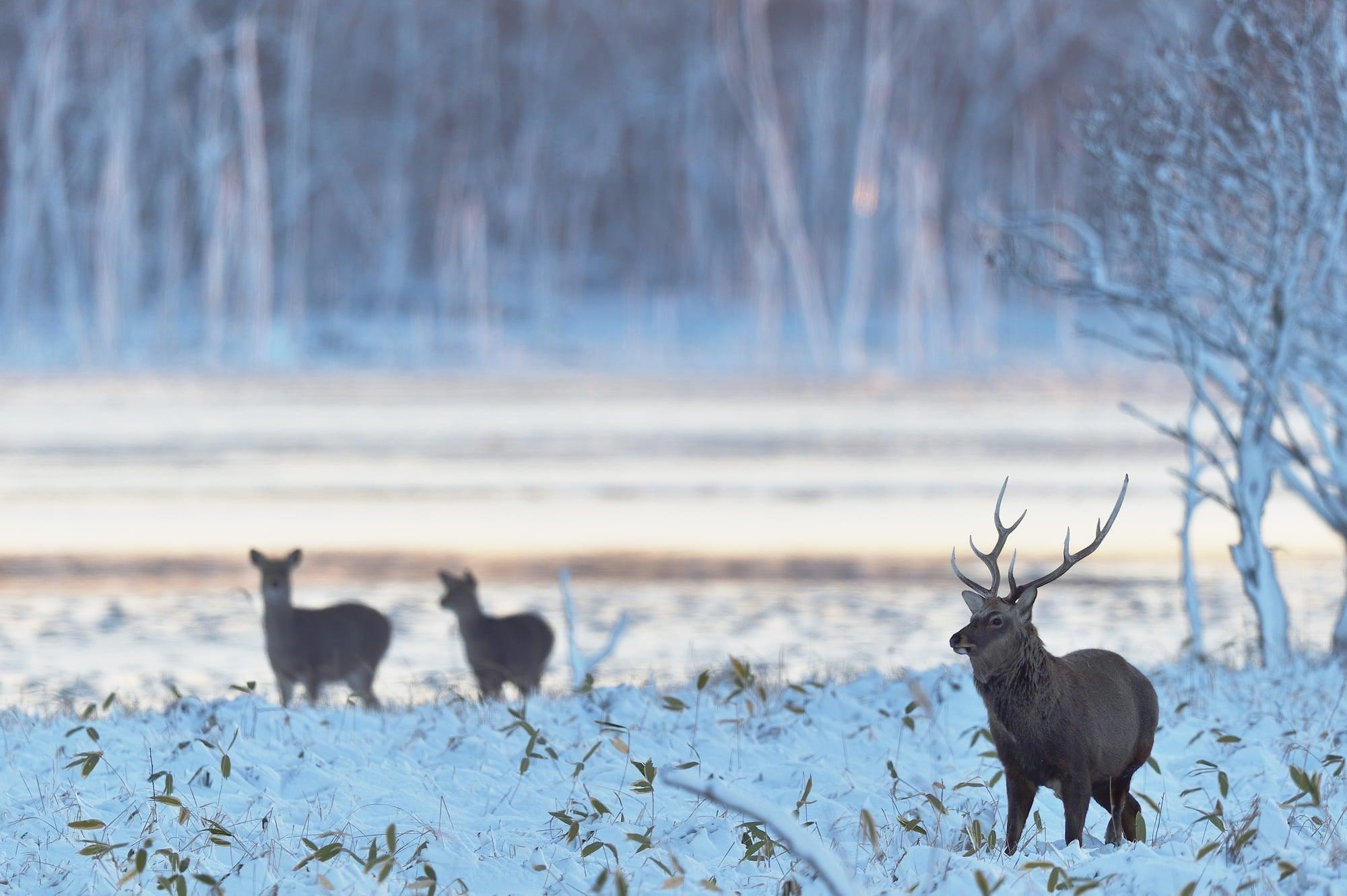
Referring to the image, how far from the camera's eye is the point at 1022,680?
6227 millimetres

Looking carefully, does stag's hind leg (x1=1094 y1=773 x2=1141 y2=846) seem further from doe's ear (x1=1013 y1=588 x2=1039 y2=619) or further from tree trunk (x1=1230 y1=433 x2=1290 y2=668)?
tree trunk (x1=1230 y1=433 x2=1290 y2=668)

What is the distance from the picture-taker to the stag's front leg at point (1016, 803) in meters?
6.30

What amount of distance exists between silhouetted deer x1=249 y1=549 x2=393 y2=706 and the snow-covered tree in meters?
4.60

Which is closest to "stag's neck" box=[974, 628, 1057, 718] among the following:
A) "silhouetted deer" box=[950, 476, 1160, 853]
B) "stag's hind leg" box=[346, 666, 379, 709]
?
"silhouetted deer" box=[950, 476, 1160, 853]

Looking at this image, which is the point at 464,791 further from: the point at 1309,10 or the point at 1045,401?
the point at 1045,401

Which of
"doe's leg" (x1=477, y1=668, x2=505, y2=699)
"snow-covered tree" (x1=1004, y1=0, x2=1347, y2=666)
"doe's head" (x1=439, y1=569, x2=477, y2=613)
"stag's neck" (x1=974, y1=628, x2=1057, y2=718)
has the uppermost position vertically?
"snow-covered tree" (x1=1004, y1=0, x2=1347, y2=666)

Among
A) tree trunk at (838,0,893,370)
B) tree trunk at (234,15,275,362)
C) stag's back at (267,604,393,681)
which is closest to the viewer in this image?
stag's back at (267,604,393,681)

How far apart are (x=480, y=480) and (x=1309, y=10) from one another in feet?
42.7

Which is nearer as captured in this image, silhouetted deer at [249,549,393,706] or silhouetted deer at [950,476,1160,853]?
silhouetted deer at [950,476,1160,853]

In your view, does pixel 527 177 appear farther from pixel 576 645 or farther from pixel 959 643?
pixel 959 643

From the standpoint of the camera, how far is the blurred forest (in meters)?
55.3

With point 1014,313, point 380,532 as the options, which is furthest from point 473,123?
point 380,532

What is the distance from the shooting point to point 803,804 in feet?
23.2

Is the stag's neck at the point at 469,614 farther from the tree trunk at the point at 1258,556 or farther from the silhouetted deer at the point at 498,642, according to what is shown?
the tree trunk at the point at 1258,556
